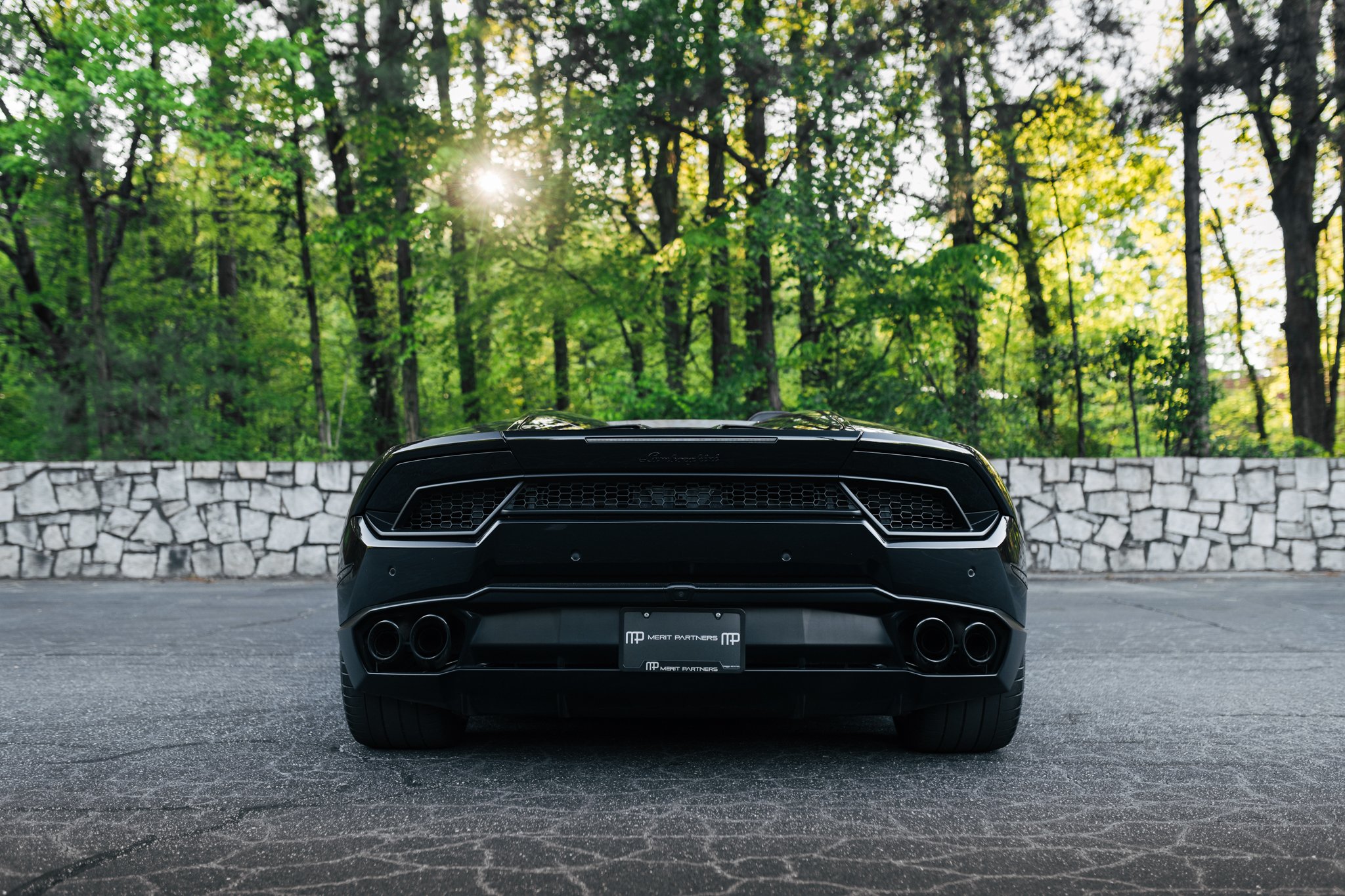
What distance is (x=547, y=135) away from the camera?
16.1 metres

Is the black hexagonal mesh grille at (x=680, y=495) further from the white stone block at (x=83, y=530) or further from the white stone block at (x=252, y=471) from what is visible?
the white stone block at (x=83, y=530)

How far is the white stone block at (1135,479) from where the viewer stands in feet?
38.8

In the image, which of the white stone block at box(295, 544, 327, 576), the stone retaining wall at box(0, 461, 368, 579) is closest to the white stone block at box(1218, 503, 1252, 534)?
the stone retaining wall at box(0, 461, 368, 579)

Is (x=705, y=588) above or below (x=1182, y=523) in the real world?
above

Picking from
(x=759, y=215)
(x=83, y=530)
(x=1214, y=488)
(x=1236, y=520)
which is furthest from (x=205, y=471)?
(x=1236, y=520)

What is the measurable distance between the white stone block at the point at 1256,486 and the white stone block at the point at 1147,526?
918mm

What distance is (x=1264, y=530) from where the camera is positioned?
38.8 ft

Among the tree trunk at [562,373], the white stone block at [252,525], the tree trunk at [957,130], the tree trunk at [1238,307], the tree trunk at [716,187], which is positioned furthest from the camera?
the tree trunk at [1238,307]

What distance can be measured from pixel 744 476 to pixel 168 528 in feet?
31.5

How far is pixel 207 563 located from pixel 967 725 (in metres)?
9.54

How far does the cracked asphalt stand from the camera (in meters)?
2.48

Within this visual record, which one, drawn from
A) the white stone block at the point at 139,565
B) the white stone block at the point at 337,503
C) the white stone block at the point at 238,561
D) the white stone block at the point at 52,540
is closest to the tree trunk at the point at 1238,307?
the white stone block at the point at 337,503

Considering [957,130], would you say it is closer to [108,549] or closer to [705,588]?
[108,549]

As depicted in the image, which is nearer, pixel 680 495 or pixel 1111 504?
pixel 680 495
